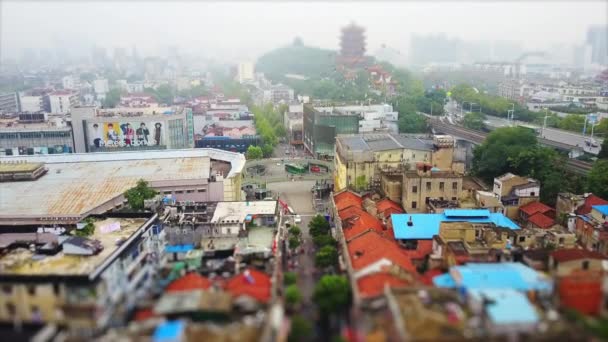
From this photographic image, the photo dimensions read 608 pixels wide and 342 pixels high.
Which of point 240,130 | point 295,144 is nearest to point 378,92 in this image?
point 295,144

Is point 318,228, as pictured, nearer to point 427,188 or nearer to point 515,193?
point 427,188

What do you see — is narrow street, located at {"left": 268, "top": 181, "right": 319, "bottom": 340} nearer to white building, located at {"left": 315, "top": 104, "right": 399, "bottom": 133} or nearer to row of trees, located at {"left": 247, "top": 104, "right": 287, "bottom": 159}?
row of trees, located at {"left": 247, "top": 104, "right": 287, "bottom": 159}

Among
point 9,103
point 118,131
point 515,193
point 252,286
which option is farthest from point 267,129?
point 252,286

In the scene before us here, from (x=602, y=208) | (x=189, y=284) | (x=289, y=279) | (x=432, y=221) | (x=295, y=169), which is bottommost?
(x=295, y=169)

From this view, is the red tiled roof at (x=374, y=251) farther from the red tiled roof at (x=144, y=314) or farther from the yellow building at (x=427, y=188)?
the red tiled roof at (x=144, y=314)

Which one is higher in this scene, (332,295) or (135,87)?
(135,87)

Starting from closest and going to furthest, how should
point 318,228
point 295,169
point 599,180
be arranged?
point 318,228 → point 599,180 → point 295,169

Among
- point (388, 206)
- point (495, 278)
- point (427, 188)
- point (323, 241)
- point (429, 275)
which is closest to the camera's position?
point (495, 278)
